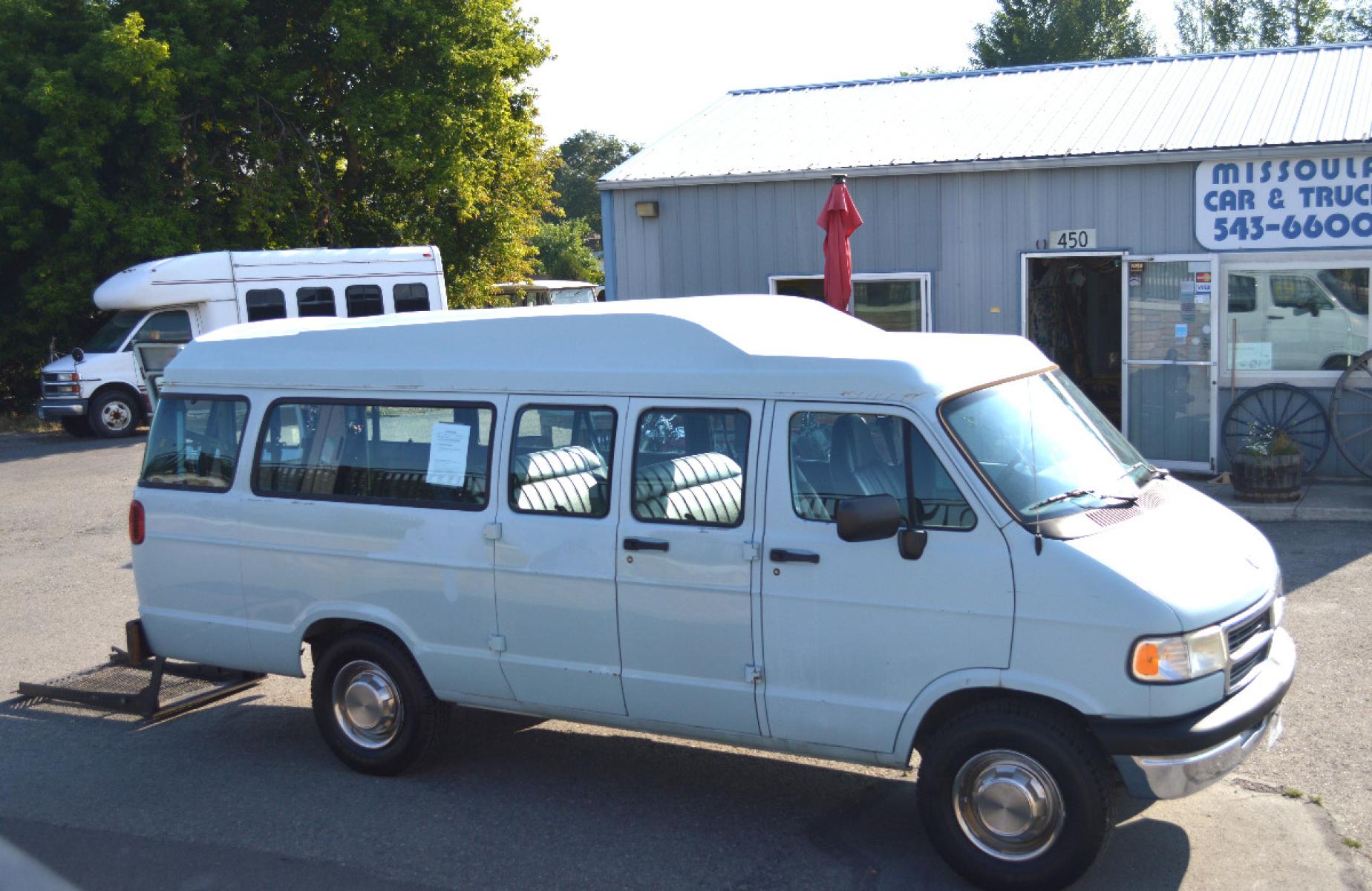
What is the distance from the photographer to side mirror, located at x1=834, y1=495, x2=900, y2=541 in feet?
15.3

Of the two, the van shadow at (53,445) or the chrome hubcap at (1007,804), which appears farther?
the van shadow at (53,445)

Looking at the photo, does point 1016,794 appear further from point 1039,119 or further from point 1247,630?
point 1039,119

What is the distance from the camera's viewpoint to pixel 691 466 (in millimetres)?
5344

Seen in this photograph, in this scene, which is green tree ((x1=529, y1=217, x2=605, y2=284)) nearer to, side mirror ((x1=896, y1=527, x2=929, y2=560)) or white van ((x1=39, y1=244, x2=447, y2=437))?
white van ((x1=39, y1=244, x2=447, y2=437))

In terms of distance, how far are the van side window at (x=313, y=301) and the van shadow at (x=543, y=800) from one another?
15.0 meters

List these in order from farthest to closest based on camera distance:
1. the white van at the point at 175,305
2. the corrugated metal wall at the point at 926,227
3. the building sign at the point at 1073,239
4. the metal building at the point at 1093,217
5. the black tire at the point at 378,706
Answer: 1. the white van at the point at 175,305
2. the building sign at the point at 1073,239
3. the corrugated metal wall at the point at 926,227
4. the metal building at the point at 1093,217
5. the black tire at the point at 378,706

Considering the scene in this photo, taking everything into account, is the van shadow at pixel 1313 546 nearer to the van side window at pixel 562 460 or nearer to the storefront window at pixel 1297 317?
the storefront window at pixel 1297 317

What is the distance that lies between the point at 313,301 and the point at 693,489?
57.8ft

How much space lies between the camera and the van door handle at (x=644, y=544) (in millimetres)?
5219

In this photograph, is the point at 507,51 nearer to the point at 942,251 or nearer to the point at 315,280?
the point at 315,280

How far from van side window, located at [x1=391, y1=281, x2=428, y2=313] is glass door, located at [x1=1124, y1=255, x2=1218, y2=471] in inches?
523

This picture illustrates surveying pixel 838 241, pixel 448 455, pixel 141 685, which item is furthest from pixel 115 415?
pixel 448 455

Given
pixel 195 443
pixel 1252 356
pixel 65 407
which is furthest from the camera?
pixel 65 407

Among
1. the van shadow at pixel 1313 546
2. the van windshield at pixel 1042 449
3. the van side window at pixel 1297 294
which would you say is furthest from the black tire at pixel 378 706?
the van side window at pixel 1297 294
